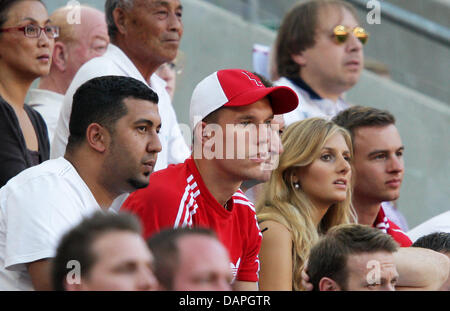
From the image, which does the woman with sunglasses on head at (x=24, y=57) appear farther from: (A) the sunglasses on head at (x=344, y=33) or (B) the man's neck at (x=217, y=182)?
(A) the sunglasses on head at (x=344, y=33)

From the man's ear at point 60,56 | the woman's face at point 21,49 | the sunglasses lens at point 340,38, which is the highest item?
the sunglasses lens at point 340,38

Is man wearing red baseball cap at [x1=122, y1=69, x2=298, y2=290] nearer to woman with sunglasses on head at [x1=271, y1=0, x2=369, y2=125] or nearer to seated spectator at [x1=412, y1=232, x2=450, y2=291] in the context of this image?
seated spectator at [x1=412, y1=232, x2=450, y2=291]

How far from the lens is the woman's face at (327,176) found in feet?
13.6

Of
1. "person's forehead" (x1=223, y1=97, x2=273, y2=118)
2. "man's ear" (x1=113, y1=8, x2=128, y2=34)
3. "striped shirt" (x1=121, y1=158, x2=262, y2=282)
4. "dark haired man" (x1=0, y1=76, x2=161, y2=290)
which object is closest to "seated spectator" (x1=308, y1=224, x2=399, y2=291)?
"striped shirt" (x1=121, y1=158, x2=262, y2=282)

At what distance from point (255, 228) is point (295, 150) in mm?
709

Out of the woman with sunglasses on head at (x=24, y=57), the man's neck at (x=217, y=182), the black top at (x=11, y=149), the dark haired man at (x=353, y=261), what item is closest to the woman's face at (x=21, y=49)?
the woman with sunglasses on head at (x=24, y=57)

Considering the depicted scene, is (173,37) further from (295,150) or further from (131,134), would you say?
(131,134)

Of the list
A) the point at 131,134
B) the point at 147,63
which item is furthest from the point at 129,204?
the point at 147,63

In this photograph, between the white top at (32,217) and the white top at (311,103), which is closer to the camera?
the white top at (32,217)

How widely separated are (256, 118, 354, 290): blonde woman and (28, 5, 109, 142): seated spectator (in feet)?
4.81

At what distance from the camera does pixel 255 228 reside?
3.64m

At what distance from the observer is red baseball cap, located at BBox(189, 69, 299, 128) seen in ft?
11.3

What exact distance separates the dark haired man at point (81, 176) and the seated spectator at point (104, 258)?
2.11ft

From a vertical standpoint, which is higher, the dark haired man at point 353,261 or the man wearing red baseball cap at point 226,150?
the man wearing red baseball cap at point 226,150
